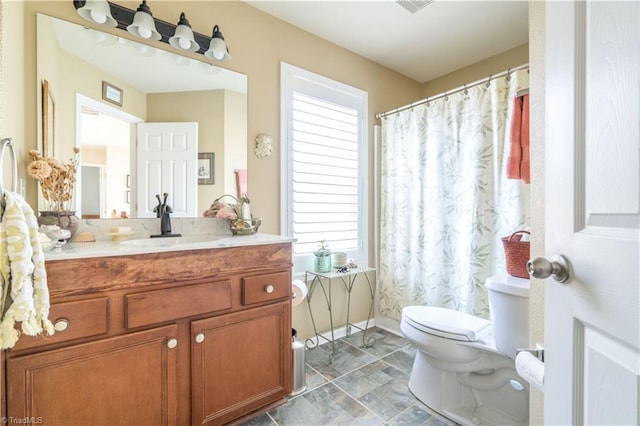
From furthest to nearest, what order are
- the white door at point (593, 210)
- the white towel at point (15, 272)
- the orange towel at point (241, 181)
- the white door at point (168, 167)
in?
the orange towel at point (241, 181) → the white door at point (168, 167) → the white towel at point (15, 272) → the white door at point (593, 210)

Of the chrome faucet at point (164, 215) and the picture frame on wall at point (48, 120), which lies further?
the chrome faucet at point (164, 215)

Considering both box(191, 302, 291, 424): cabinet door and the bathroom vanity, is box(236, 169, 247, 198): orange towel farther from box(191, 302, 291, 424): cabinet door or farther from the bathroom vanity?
box(191, 302, 291, 424): cabinet door

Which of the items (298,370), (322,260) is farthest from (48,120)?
(298,370)

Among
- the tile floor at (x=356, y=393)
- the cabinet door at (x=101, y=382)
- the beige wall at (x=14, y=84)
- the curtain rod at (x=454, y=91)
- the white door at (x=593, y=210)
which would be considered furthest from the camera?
the curtain rod at (x=454, y=91)

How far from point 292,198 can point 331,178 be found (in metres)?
0.42

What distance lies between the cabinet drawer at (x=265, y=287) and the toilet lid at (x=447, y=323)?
2.48 feet

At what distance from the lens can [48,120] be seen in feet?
4.36

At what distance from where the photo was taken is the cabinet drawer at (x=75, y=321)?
92 centimetres

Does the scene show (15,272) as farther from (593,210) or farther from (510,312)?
(510,312)

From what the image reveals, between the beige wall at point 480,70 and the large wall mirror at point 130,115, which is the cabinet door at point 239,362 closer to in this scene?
the large wall mirror at point 130,115

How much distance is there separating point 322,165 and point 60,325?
1.78 meters

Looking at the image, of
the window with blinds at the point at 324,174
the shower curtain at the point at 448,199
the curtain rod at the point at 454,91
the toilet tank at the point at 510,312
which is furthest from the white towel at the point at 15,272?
the curtain rod at the point at 454,91

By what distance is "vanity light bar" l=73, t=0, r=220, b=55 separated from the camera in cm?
146

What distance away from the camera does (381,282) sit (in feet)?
8.45
